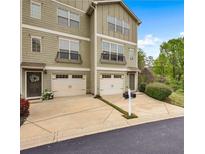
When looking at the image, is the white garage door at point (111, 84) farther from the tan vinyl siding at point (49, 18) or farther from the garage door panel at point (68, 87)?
the tan vinyl siding at point (49, 18)

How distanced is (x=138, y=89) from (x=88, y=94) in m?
5.56

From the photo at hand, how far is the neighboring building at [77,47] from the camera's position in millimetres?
10961

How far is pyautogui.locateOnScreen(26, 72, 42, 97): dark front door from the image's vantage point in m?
10.8

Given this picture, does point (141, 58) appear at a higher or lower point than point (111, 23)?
lower

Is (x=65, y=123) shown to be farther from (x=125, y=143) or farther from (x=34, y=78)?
(x=34, y=78)

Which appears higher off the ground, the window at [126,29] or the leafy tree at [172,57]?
the window at [126,29]

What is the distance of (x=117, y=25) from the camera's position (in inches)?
590

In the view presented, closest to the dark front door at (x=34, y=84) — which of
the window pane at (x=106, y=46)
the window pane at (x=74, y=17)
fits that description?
the window pane at (x=74, y=17)

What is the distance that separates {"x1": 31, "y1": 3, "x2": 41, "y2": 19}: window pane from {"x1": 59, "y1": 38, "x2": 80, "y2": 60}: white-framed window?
229cm

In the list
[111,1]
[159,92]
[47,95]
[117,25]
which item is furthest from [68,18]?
[159,92]

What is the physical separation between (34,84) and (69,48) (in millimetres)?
4042

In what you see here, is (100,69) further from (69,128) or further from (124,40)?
(69,128)

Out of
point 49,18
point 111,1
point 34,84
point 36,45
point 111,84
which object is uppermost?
point 111,1

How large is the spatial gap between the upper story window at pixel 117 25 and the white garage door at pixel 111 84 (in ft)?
14.2
